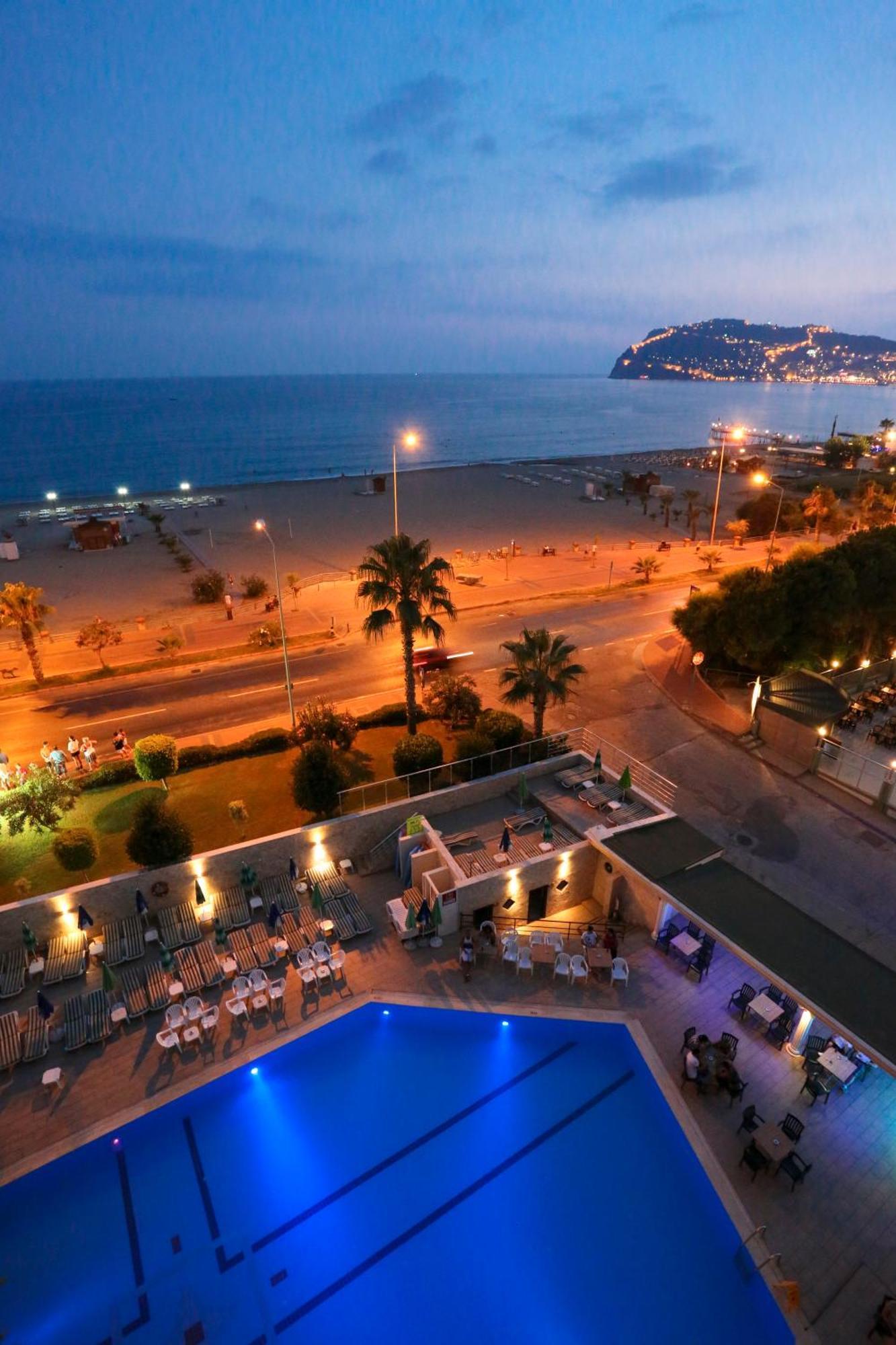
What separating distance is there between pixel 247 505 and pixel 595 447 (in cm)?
10561

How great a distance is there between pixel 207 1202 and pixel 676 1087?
1004 centimetres

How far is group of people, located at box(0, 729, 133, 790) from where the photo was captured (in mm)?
22797

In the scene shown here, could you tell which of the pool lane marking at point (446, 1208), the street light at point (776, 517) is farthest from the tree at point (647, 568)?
the pool lane marking at point (446, 1208)

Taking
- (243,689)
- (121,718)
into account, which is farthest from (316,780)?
(121,718)

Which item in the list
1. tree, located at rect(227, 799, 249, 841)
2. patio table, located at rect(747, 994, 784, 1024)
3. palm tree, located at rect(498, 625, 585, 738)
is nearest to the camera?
patio table, located at rect(747, 994, 784, 1024)

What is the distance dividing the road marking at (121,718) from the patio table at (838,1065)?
26727 mm

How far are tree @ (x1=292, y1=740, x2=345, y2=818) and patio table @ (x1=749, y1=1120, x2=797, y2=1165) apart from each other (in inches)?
529

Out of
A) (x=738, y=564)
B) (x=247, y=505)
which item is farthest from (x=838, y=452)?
(x=247, y=505)

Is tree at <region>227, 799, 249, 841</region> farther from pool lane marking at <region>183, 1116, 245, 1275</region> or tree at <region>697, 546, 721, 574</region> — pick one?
tree at <region>697, 546, 721, 574</region>

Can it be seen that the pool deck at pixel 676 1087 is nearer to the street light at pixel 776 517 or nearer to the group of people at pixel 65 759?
the group of people at pixel 65 759

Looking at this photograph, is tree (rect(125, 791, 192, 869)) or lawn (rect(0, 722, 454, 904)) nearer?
tree (rect(125, 791, 192, 869))

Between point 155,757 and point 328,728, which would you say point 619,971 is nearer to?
point 328,728

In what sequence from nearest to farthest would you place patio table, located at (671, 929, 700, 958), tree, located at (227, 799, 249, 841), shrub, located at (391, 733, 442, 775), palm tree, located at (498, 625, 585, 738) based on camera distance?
patio table, located at (671, 929, 700, 958) < tree, located at (227, 799, 249, 841) < shrub, located at (391, 733, 442, 775) < palm tree, located at (498, 625, 585, 738)

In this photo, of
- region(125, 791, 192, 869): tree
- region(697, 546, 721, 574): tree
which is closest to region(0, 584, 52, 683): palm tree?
region(125, 791, 192, 869): tree
